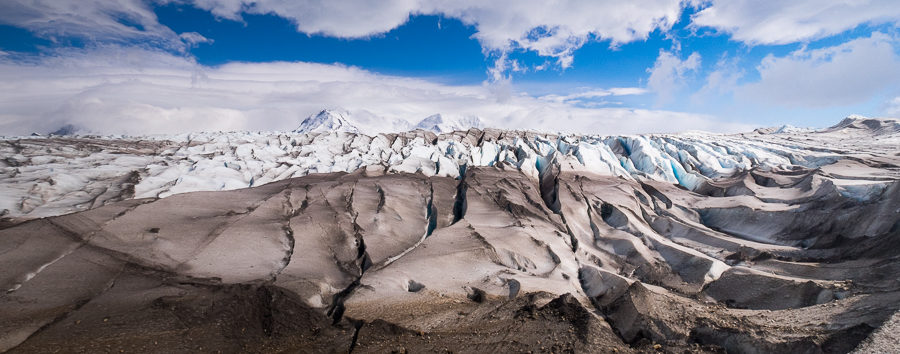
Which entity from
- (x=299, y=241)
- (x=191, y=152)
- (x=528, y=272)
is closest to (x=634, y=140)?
(x=528, y=272)

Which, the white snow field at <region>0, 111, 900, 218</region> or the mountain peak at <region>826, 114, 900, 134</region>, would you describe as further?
the mountain peak at <region>826, 114, 900, 134</region>

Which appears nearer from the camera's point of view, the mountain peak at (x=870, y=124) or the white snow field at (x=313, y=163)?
the white snow field at (x=313, y=163)

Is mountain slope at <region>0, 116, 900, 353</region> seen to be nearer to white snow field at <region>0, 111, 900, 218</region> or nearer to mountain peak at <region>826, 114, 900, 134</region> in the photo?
white snow field at <region>0, 111, 900, 218</region>

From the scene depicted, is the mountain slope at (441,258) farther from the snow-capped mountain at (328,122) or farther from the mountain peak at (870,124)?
the snow-capped mountain at (328,122)

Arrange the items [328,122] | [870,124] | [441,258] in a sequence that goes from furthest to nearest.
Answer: [328,122] → [870,124] → [441,258]

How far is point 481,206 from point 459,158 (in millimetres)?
13891

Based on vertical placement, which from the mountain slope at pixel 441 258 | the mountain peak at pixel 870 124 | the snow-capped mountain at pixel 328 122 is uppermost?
the mountain peak at pixel 870 124

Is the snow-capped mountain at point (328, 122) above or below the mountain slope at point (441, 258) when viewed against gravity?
below

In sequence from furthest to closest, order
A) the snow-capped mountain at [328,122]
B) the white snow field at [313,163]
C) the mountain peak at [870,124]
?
1. the snow-capped mountain at [328,122]
2. the mountain peak at [870,124]
3. the white snow field at [313,163]

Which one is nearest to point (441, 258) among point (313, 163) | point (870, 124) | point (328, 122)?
point (313, 163)

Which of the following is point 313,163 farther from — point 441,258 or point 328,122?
point 328,122

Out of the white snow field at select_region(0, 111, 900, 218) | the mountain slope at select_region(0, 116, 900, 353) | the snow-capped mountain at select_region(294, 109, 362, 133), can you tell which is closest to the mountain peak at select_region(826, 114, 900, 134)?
the white snow field at select_region(0, 111, 900, 218)

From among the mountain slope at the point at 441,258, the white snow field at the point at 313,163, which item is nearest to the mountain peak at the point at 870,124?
the white snow field at the point at 313,163

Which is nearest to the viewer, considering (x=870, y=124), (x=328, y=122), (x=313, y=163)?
(x=313, y=163)
